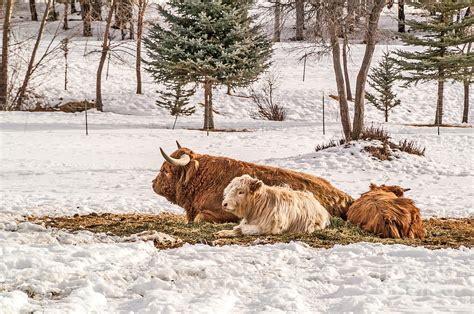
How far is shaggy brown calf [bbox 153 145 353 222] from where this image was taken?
8.06m

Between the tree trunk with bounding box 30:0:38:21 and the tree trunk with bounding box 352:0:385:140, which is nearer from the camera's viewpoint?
the tree trunk with bounding box 352:0:385:140

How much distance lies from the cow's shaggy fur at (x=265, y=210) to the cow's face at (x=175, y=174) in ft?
5.28

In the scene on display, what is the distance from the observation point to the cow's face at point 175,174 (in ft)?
28.8

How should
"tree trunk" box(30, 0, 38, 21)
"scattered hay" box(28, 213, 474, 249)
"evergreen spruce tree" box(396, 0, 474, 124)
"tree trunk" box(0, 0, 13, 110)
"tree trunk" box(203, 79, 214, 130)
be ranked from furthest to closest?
1. "tree trunk" box(30, 0, 38, 21)
2. "evergreen spruce tree" box(396, 0, 474, 124)
3. "tree trunk" box(203, 79, 214, 130)
4. "tree trunk" box(0, 0, 13, 110)
5. "scattered hay" box(28, 213, 474, 249)

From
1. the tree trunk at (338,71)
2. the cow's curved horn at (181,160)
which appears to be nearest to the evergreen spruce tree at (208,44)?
the tree trunk at (338,71)

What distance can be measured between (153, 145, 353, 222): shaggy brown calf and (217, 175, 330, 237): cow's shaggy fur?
741 millimetres

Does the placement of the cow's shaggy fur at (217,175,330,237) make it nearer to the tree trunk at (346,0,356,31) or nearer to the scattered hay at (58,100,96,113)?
the tree trunk at (346,0,356,31)

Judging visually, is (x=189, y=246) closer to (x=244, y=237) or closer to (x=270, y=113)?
(x=244, y=237)

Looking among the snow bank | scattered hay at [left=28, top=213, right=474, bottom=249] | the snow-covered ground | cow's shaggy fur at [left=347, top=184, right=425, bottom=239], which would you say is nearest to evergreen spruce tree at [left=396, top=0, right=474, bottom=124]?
the snow-covered ground

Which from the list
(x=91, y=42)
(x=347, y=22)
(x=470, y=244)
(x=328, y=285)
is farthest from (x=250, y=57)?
(x=91, y=42)

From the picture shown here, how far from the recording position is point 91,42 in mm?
48812

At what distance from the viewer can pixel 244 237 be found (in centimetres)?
693

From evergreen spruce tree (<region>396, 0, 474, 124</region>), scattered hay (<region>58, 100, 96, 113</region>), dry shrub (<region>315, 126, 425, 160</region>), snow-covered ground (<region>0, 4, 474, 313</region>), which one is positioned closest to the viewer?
snow-covered ground (<region>0, 4, 474, 313</region>)

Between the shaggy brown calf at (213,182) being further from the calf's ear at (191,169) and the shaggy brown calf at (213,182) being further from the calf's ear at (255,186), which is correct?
the calf's ear at (255,186)
